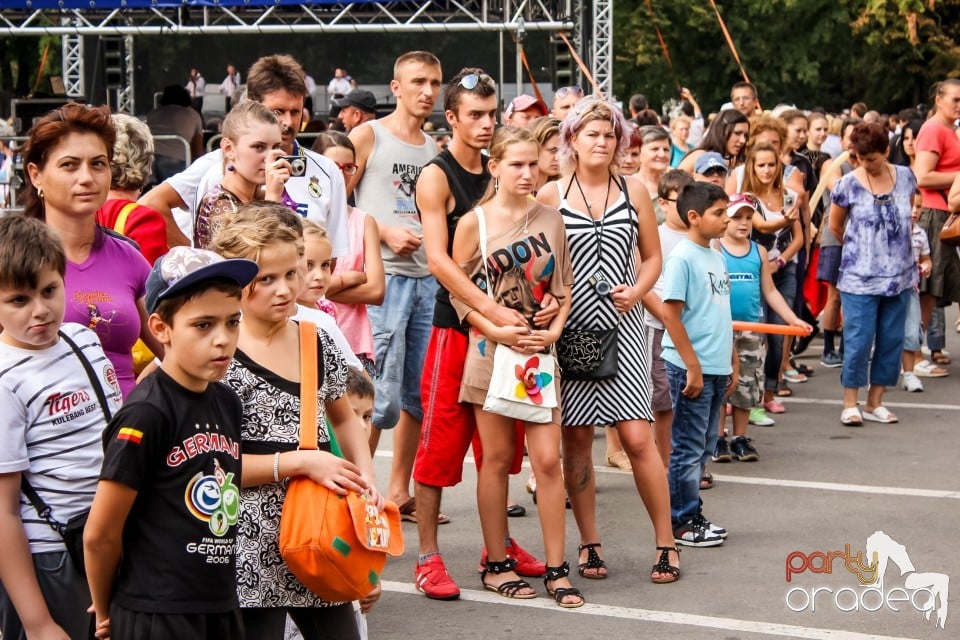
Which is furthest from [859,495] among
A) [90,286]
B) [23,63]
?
[23,63]

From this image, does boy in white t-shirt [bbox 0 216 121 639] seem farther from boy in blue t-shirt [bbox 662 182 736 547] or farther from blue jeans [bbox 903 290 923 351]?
blue jeans [bbox 903 290 923 351]

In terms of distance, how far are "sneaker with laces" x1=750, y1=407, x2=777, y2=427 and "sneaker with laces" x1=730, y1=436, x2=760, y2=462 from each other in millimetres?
1025

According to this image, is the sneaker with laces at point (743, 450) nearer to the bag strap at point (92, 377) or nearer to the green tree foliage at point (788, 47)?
the bag strap at point (92, 377)

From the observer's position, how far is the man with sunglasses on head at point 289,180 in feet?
17.4

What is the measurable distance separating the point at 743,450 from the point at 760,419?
112 centimetres

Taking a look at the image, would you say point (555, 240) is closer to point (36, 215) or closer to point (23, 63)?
point (36, 215)

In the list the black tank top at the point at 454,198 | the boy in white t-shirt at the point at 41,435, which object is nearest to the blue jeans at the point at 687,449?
the black tank top at the point at 454,198

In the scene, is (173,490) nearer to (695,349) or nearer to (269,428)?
(269,428)

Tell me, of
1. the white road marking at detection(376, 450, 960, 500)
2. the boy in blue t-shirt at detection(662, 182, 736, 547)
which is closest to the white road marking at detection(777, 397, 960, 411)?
the white road marking at detection(376, 450, 960, 500)

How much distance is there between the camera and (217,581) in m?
3.17

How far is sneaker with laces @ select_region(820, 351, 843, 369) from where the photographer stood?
11406mm

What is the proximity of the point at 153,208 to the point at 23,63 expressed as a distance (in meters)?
29.0

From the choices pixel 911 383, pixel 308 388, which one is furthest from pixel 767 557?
pixel 911 383

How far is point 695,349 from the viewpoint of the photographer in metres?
6.51
